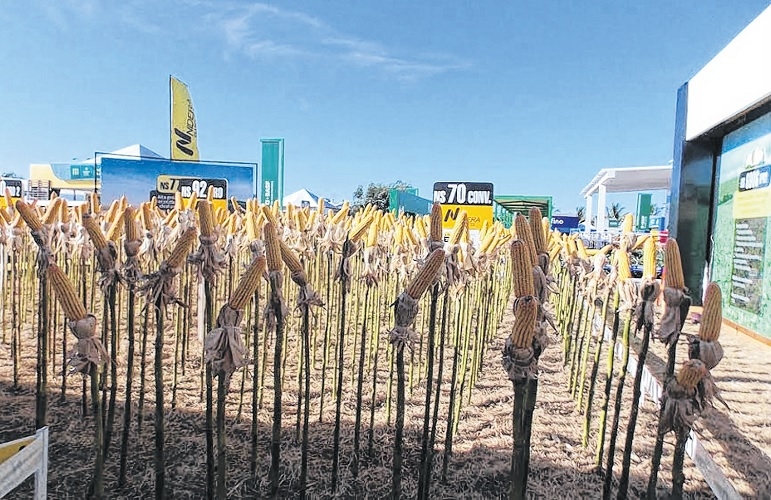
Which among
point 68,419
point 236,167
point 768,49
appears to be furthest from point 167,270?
point 236,167

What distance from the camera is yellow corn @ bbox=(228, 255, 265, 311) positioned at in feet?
4.87

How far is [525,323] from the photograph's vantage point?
1273 mm

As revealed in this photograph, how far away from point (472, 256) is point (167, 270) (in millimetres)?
1847

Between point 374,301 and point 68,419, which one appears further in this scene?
point 374,301

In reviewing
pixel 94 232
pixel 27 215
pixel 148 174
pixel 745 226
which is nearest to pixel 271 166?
pixel 148 174

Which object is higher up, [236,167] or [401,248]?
[236,167]

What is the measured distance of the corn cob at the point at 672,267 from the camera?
152 centimetres

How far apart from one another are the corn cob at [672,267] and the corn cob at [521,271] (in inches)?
21.4

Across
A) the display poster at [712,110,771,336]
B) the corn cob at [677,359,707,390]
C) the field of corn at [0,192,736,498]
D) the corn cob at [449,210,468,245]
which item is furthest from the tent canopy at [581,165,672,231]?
the corn cob at [677,359,707,390]

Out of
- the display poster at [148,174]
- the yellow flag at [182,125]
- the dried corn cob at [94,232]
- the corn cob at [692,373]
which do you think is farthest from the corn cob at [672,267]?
the yellow flag at [182,125]

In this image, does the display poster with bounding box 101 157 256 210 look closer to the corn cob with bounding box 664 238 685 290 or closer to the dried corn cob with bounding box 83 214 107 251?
the dried corn cob with bounding box 83 214 107 251

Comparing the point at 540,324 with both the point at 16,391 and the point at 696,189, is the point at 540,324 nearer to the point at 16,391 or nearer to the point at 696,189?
the point at 16,391

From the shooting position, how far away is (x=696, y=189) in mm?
8188

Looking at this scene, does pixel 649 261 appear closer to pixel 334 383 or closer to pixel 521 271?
pixel 521 271
